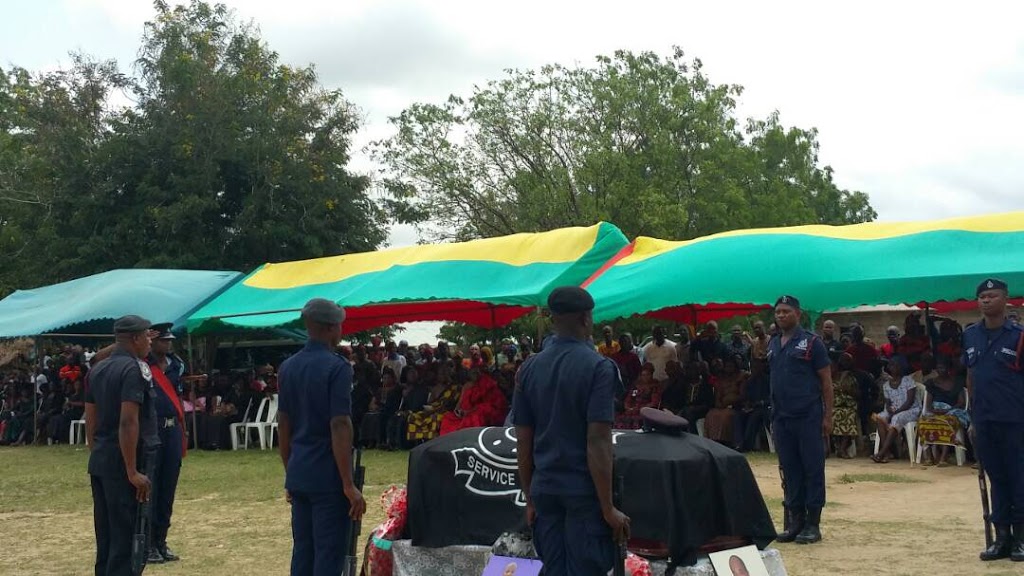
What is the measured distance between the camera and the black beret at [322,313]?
17.9 feet

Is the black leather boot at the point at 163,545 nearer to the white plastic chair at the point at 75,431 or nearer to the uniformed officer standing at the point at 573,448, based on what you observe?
the uniformed officer standing at the point at 573,448

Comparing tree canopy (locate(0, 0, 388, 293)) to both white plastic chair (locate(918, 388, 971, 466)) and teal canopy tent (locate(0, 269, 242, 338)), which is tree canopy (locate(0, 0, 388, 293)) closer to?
teal canopy tent (locate(0, 269, 242, 338))

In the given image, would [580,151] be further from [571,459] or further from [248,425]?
[571,459]

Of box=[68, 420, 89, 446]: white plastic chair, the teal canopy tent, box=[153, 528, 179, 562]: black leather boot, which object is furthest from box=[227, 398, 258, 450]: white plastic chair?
box=[153, 528, 179, 562]: black leather boot

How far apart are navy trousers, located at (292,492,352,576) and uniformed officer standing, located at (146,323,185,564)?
2.55 m

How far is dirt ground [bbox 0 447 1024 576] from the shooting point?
25.5 feet

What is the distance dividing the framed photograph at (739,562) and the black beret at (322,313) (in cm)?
228

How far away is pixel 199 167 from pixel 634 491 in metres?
20.6

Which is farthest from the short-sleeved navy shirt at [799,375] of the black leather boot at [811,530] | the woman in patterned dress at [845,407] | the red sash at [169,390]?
the woman in patterned dress at [845,407]

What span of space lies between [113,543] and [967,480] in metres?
8.92

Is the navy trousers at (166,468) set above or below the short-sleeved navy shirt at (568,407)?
below

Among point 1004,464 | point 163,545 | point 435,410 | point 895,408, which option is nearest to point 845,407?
point 895,408

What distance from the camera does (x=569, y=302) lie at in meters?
4.70

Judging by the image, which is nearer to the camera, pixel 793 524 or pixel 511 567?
pixel 511 567
